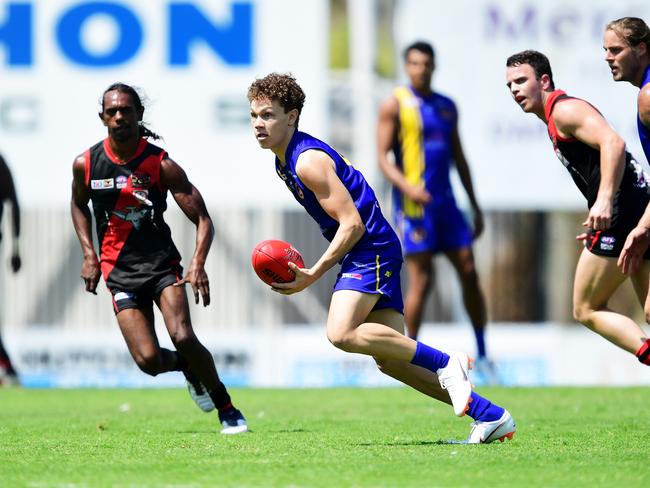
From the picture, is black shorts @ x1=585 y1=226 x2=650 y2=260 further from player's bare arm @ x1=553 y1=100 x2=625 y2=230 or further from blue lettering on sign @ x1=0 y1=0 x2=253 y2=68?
blue lettering on sign @ x1=0 y1=0 x2=253 y2=68

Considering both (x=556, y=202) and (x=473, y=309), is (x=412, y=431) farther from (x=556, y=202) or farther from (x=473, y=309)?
(x=556, y=202)

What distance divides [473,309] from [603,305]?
4.76 meters

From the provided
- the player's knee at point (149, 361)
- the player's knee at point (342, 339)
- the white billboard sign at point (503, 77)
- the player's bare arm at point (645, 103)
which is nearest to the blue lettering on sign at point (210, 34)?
the white billboard sign at point (503, 77)

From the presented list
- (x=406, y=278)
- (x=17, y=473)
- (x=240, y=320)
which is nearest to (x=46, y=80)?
(x=240, y=320)

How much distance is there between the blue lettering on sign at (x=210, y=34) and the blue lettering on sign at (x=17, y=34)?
5.57ft

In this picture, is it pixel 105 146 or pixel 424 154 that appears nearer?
pixel 105 146

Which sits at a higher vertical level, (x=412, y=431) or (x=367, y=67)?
(x=367, y=67)

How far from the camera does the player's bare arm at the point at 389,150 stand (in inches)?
496

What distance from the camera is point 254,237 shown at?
53.7 ft

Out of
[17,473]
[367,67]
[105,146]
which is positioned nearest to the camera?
[17,473]

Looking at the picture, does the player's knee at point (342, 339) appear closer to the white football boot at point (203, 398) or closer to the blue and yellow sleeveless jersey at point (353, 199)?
the blue and yellow sleeveless jersey at point (353, 199)

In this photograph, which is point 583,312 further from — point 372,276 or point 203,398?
point 203,398

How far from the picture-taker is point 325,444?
25.3ft

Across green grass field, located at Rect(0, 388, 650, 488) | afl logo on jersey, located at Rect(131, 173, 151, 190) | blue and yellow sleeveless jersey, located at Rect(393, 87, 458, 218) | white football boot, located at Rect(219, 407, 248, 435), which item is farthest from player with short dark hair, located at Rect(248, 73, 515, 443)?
blue and yellow sleeveless jersey, located at Rect(393, 87, 458, 218)
